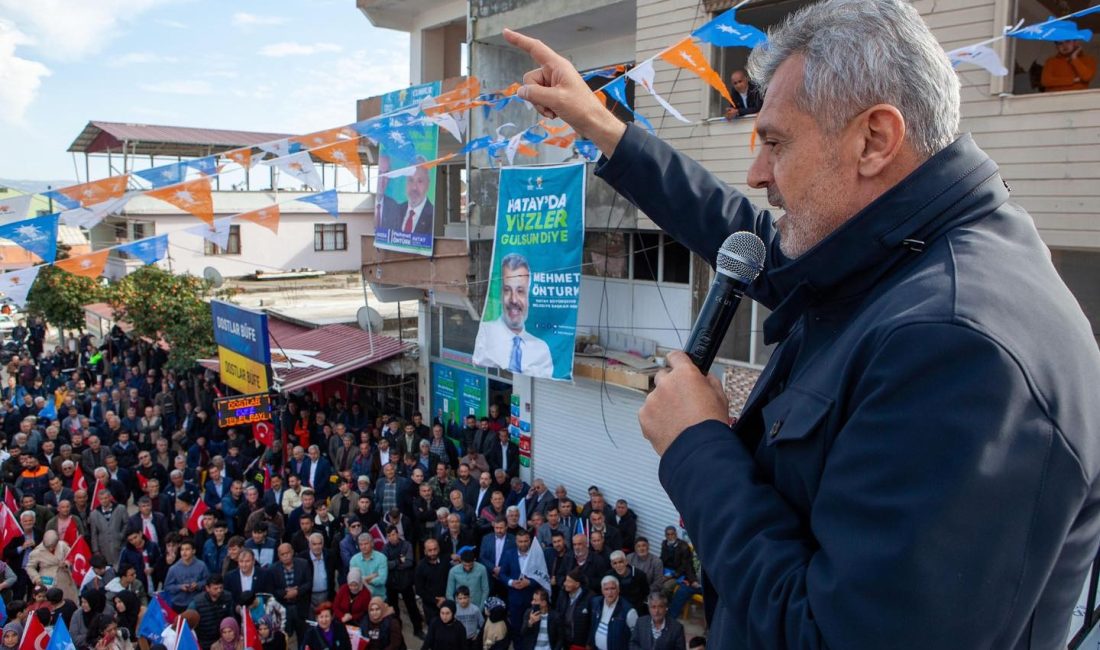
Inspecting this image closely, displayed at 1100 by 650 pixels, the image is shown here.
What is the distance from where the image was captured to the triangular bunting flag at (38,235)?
25.9 feet

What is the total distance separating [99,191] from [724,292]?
8564mm

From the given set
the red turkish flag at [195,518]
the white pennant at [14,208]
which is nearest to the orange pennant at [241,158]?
the white pennant at [14,208]

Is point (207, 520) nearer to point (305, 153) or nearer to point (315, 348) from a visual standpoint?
point (305, 153)

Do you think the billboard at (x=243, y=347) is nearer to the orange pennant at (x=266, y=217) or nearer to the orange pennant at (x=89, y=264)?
the orange pennant at (x=266, y=217)

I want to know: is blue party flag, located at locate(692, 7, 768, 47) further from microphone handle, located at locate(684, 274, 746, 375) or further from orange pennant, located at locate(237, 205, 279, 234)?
microphone handle, located at locate(684, 274, 746, 375)

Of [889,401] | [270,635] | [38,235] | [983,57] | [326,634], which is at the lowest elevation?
[270,635]

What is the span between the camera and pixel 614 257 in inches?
534

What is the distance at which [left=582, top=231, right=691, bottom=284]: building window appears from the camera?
1257 centimetres

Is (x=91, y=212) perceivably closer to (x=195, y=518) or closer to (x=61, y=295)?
(x=195, y=518)

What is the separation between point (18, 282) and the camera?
29.8 feet

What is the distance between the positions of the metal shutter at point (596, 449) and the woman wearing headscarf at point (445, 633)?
4733mm

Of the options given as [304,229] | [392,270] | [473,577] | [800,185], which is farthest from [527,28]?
[304,229]

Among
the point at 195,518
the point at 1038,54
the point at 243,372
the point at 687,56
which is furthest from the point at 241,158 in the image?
the point at 1038,54

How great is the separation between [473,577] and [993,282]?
9186 millimetres
